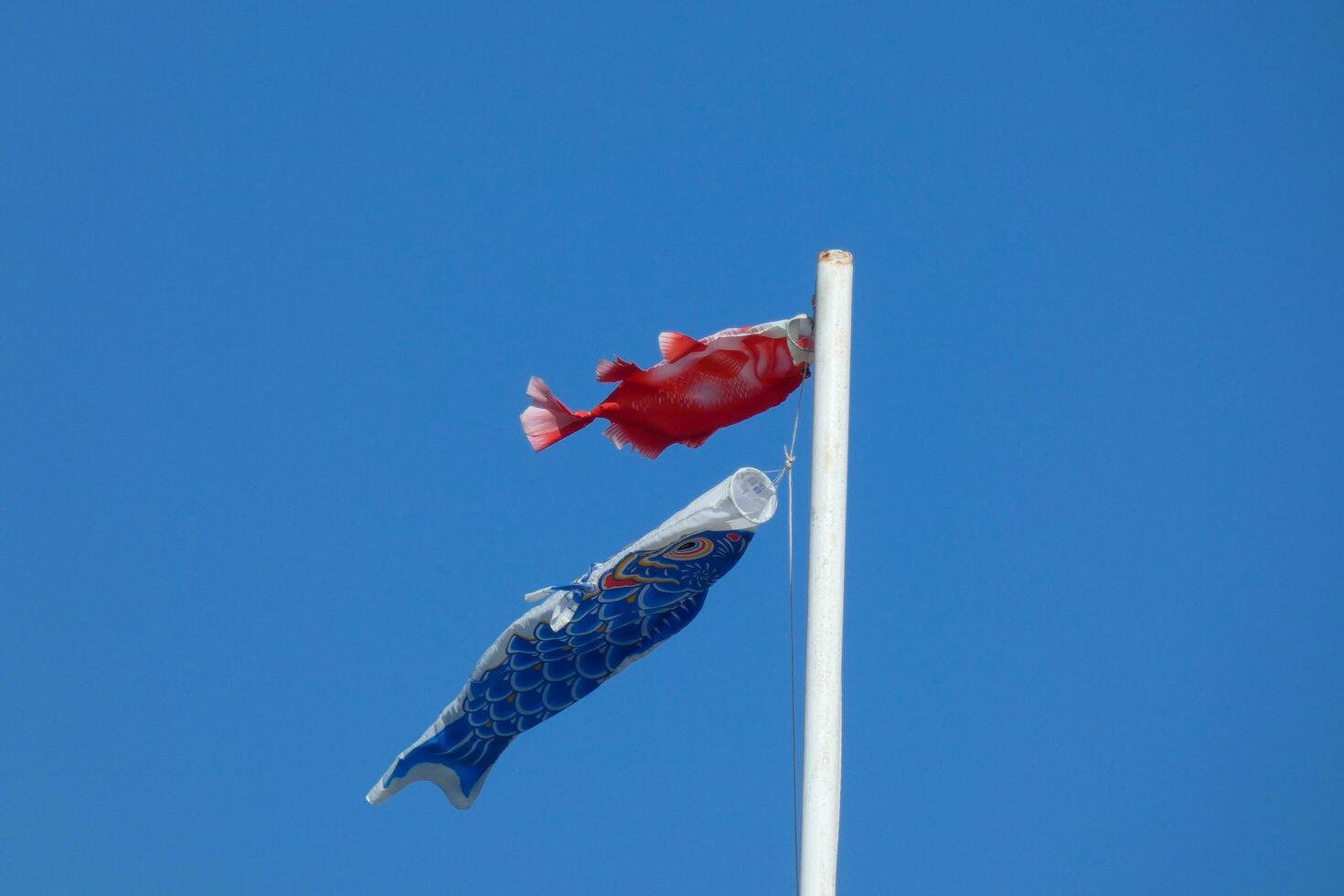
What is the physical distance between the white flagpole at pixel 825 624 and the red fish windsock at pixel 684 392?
164cm

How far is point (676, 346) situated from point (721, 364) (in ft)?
1.14

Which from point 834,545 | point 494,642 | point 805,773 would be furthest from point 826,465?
point 494,642

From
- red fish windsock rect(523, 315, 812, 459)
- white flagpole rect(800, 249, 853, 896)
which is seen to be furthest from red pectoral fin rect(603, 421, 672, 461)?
white flagpole rect(800, 249, 853, 896)

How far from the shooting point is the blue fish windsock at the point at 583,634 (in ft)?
40.8

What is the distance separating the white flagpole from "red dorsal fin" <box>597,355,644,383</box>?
7.59 ft

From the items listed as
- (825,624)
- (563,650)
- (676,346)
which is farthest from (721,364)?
(825,624)

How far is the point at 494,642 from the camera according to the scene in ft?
47.0

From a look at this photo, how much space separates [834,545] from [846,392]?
3.19 ft

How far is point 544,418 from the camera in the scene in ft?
44.9

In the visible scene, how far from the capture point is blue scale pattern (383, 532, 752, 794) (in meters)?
13.0

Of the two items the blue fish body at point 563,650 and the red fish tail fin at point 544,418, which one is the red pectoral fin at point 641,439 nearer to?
the red fish tail fin at point 544,418

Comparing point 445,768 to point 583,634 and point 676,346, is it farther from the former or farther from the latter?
point 676,346

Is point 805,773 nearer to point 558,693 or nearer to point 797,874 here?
point 797,874

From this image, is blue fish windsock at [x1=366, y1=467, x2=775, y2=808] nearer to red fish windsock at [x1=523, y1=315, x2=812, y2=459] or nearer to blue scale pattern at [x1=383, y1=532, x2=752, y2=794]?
blue scale pattern at [x1=383, y1=532, x2=752, y2=794]
